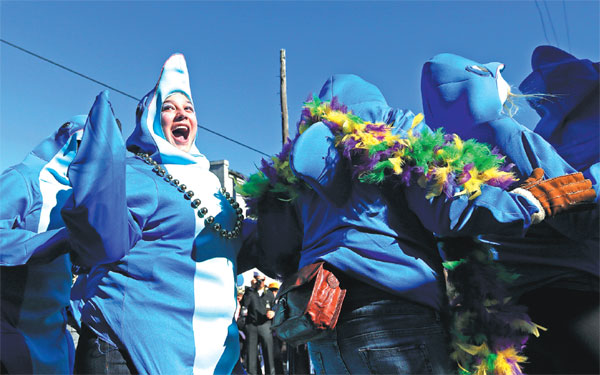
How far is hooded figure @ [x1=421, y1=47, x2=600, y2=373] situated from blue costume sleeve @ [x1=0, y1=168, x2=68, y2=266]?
6.08 feet

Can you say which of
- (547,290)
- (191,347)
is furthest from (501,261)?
(191,347)

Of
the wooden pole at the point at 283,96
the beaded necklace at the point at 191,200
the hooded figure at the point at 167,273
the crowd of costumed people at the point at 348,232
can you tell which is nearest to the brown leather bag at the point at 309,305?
the crowd of costumed people at the point at 348,232

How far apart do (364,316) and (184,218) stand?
1.05 metres

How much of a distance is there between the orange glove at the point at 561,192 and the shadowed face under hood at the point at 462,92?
60 cm

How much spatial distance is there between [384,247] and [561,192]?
2.22ft

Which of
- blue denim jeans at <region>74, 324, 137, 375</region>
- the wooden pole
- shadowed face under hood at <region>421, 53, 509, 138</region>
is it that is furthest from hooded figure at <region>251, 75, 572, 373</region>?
the wooden pole

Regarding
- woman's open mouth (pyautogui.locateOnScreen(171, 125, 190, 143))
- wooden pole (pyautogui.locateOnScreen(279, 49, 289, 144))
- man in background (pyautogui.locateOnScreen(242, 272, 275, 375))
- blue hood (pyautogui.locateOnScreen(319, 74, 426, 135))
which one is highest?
wooden pole (pyautogui.locateOnScreen(279, 49, 289, 144))

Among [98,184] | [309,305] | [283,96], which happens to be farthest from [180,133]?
[283,96]

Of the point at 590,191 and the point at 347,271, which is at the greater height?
the point at 590,191

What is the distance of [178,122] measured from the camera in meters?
2.92

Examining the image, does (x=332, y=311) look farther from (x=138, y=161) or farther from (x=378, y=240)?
(x=138, y=161)

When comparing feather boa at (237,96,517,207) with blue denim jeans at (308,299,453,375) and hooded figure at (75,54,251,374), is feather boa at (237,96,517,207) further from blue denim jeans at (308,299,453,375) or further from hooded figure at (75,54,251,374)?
hooded figure at (75,54,251,374)

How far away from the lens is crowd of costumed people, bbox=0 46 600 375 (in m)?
1.91

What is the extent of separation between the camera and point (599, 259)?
232 cm
